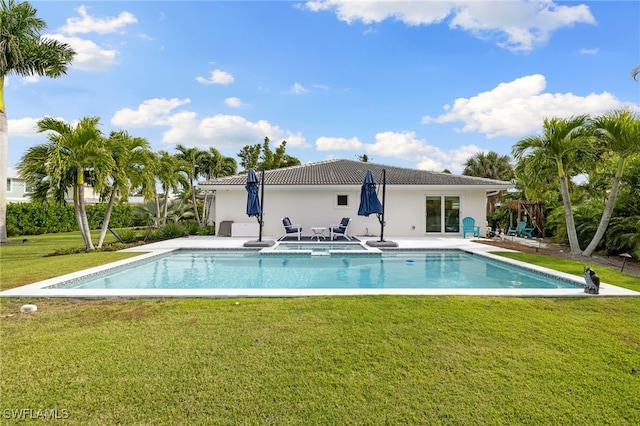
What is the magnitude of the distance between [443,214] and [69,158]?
1874cm

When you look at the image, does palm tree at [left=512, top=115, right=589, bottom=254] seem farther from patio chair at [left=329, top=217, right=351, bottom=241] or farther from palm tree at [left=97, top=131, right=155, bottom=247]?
palm tree at [left=97, top=131, right=155, bottom=247]

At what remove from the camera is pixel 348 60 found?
63.7ft

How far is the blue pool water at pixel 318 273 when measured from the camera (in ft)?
26.9

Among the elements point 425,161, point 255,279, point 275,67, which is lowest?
point 255,279

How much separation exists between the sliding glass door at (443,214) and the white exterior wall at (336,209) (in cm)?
27

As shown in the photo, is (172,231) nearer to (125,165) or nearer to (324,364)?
(125,165)

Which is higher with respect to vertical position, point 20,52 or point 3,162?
point 20,52

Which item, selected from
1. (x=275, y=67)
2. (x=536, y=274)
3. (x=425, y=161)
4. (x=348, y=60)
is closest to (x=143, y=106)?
(x=275, y=67)

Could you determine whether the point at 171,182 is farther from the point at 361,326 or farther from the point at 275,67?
the point at 361,326

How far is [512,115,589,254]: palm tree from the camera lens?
11.8m

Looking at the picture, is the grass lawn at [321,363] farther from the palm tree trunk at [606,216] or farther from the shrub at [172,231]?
the shrub at [172,231]

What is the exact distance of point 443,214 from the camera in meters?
19.8

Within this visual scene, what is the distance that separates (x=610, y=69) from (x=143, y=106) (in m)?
24.0

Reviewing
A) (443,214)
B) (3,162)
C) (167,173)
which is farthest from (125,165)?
(443,214)
